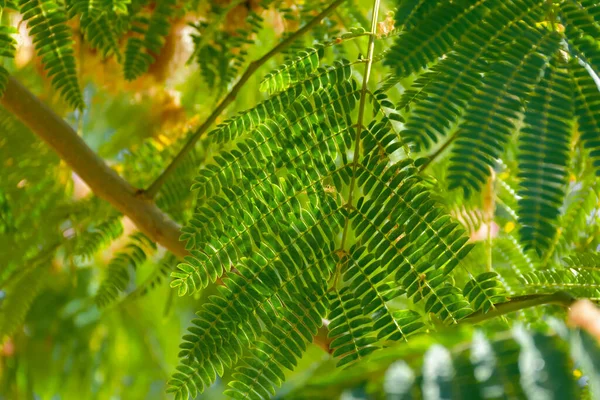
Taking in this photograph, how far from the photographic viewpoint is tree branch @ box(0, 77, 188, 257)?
0.87 m

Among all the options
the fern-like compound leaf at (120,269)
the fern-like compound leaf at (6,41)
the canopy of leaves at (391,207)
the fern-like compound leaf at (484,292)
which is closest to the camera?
the canopy of leaves at (391,207)

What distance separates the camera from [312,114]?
0.63 meters

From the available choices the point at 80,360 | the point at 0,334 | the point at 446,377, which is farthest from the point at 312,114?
the point at 80,360

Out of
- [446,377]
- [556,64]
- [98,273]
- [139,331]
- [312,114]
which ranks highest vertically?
[98,273]

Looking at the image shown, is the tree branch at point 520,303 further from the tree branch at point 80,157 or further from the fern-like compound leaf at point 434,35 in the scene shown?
the tree branch at point 80,157

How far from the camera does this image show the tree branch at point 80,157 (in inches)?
34.4

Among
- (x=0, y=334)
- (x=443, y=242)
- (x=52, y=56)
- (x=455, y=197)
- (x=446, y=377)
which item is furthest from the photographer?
(x=0, y=334)

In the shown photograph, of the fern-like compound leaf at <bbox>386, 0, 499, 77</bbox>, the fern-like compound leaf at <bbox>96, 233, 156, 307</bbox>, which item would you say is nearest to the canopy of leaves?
the fern-like compound leaf at <bbox>386, 0, 499, 77</bbox>

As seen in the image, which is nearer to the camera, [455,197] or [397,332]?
[397,332]

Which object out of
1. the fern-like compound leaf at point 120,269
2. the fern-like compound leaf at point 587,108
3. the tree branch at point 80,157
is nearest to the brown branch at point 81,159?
the tree branch at point 80,157

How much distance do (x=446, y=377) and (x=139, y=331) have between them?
4.30 ft

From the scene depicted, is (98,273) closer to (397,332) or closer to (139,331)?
(139,331)

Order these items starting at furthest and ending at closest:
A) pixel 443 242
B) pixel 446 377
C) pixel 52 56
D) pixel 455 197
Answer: pixel 455 197, pixel 52 56, pixel 443 242, pixel 446 377

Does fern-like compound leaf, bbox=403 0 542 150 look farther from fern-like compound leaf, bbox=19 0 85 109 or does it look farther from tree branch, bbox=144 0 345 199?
fern-like compound leaf, bbox=19 0 85 109
